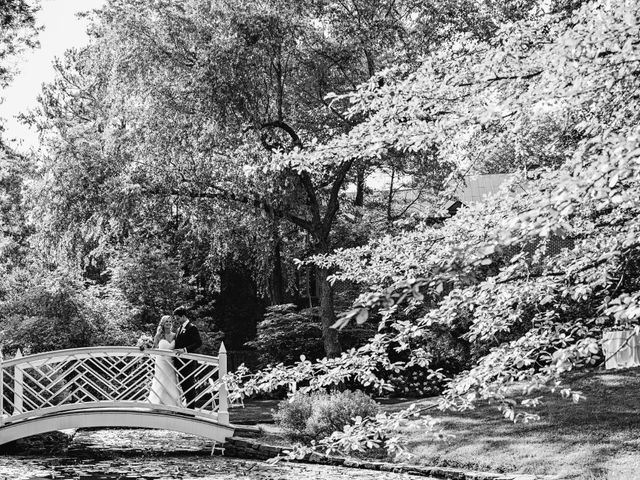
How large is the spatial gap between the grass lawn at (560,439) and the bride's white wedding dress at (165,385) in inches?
73.0

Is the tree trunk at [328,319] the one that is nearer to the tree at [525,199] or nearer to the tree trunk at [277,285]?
the tree trunk at [277,285]

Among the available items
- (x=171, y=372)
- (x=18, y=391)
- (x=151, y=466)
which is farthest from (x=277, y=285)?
(x=151, y=466)

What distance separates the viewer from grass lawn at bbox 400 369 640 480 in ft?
31.9

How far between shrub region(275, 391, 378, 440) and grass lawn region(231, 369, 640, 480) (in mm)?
534

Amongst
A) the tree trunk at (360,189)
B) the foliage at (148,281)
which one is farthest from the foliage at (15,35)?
the tree trunk at (360,189)

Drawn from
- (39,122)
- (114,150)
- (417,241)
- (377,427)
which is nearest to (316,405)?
(417,241)

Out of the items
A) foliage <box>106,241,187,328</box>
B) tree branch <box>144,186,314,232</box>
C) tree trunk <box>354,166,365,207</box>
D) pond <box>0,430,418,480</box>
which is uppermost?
tree trunk <box>354,166,365,207</box>

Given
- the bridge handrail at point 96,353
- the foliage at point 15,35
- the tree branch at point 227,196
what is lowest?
the bridge handrail at point 96,353

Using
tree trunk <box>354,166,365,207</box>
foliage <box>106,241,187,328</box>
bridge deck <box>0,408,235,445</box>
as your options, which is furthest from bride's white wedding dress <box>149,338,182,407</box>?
tree trunk <box>354,166,365,207</box>

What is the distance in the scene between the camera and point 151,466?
12.5 m

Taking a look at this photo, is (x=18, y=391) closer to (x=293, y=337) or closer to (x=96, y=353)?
(x=96, y=353)

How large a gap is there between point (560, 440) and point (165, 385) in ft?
23.4

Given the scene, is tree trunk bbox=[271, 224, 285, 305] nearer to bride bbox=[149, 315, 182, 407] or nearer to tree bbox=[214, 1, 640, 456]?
bride bbox=[149, 315, 182, 407]

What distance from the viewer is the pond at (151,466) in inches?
444
